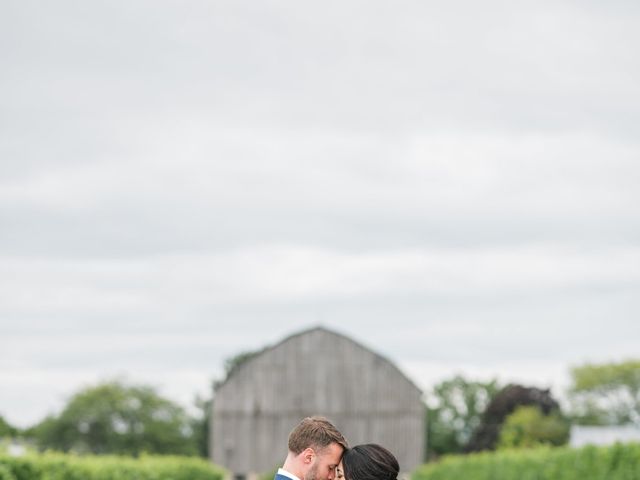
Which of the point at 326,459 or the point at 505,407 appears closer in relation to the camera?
the point at 326,459

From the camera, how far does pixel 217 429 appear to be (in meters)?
51.4

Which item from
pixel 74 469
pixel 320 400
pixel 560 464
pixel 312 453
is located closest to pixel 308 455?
pixel 312 453

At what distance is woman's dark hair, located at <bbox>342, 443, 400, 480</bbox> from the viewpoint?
7.04m

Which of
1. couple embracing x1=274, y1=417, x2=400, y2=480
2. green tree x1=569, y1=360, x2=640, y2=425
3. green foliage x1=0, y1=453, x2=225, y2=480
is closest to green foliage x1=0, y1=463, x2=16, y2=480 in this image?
green foliage x1=0, y1=453, x2=225, y2=480

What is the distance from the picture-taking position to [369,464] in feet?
23.1

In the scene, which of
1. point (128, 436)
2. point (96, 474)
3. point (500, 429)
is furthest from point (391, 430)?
point (128, 436)

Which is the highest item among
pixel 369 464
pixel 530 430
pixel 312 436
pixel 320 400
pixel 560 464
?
pixel 320 400

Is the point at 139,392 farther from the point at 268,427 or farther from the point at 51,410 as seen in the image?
the point at 268,427

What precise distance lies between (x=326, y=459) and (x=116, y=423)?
280ft

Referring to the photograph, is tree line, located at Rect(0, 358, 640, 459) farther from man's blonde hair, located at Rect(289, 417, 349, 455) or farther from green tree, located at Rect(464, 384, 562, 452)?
man's blonde hair, located at Rect(289, 417, 349, 455)

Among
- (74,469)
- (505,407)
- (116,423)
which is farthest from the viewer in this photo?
(116,423)

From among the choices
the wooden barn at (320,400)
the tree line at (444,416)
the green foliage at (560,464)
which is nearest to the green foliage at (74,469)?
the green foliage at (560,464)

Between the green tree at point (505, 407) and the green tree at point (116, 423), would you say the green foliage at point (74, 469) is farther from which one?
the green tree at point (116, 423)

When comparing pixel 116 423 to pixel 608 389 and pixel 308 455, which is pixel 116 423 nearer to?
pixel 608 389
